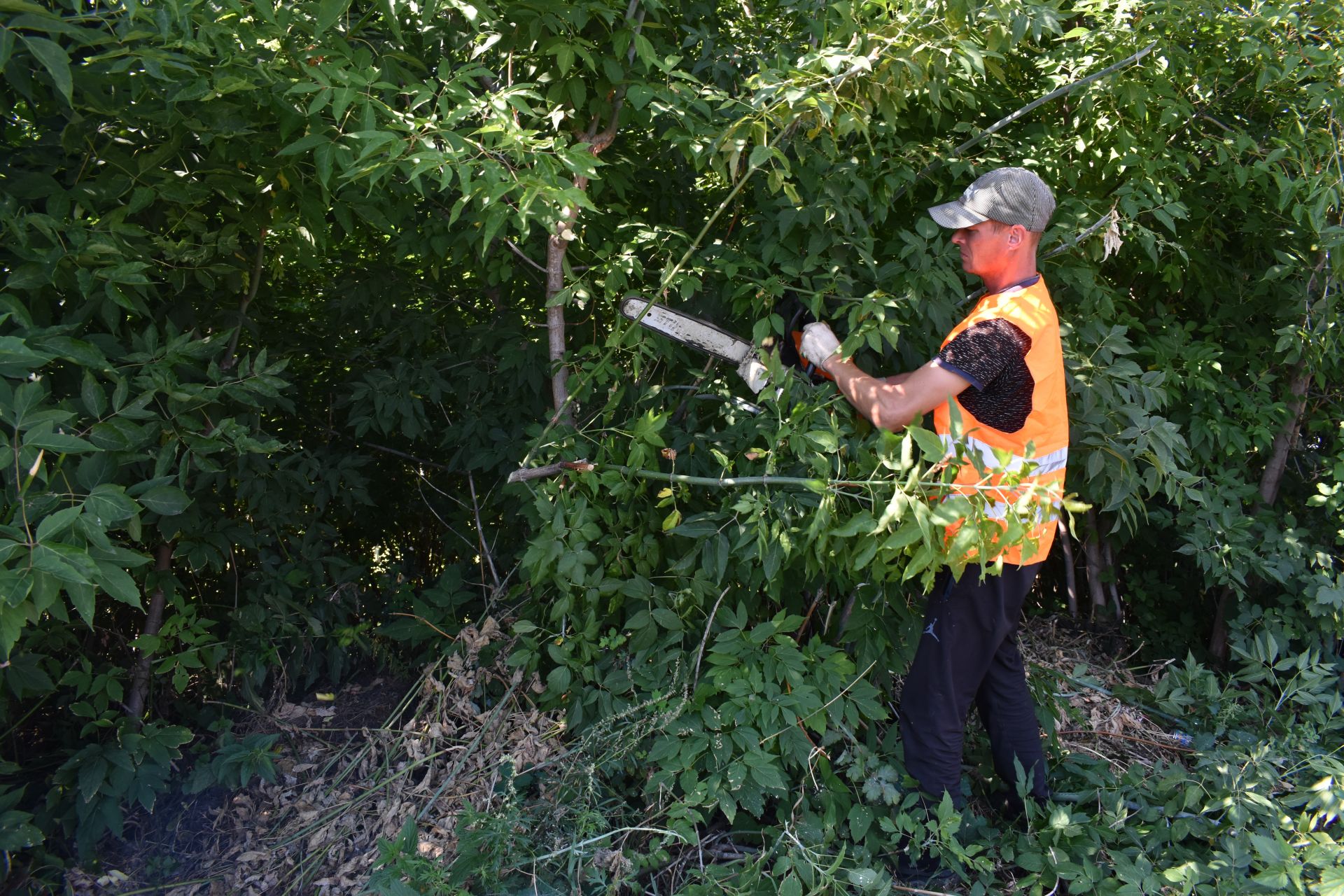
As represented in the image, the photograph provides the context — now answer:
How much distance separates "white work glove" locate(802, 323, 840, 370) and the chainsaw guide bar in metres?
0.18

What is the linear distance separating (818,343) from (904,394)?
13.9 inches

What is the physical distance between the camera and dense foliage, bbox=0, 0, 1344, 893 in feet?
7.86

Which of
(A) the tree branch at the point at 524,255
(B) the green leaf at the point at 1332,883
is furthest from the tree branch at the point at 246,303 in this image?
(B) the green leaf at the point at 1332,883

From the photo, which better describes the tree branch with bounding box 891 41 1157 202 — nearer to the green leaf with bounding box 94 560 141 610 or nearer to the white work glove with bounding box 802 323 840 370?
the white work glove with bounding box 802 323 840 370

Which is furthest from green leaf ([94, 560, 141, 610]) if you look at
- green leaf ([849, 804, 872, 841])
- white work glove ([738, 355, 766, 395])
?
green leaf ([849, 804, 872, 841])

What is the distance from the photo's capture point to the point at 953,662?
8.76 feet

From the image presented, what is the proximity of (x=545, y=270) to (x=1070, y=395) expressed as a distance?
5.61 ft

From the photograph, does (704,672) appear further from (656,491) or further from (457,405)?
(457,405)

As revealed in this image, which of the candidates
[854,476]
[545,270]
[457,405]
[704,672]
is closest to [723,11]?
[545,270]

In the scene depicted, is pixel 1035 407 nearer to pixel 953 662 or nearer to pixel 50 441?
pixel 953 662

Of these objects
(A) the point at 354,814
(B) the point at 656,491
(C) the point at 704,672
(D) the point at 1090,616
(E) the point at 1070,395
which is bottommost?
(D) the point at 1090,616

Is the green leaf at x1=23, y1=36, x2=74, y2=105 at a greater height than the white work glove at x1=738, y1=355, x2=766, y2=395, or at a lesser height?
greater

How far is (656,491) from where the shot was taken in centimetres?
293

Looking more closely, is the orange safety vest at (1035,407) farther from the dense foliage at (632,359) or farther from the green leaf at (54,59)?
the green leaf at (54,59)
